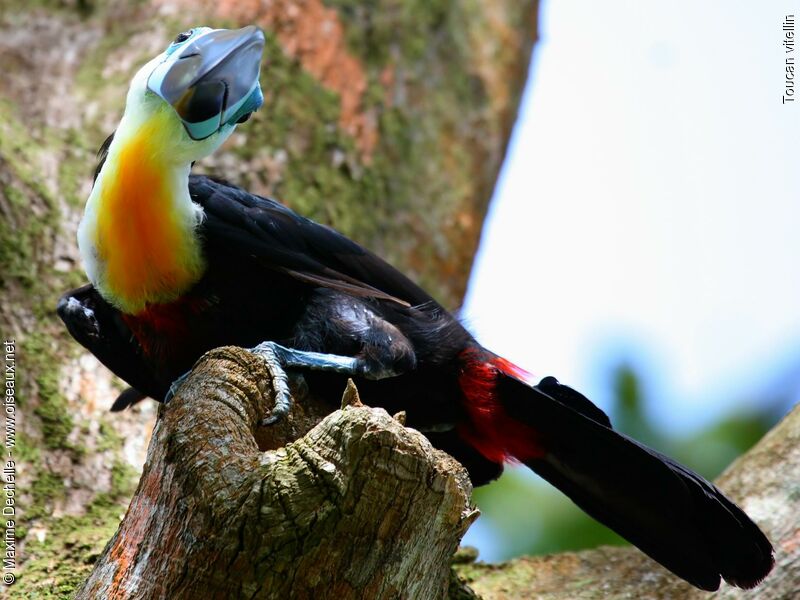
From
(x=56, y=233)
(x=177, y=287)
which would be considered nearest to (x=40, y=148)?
(x=56, y=233)

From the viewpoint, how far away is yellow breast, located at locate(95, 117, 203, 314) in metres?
3.51

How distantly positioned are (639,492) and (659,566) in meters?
0.32

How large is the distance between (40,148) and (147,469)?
2.48 meters

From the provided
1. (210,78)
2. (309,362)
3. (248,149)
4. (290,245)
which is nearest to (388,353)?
(309,362)

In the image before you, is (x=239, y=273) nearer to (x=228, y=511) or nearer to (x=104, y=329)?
(x=104, y=329)

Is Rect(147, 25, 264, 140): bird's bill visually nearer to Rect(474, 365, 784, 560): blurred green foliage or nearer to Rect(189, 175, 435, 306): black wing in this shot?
Rect(189, 175, 435, 306): black wing

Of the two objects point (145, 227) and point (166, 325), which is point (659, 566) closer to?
point (166, 325)

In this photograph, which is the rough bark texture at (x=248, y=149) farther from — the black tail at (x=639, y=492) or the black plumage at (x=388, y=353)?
the black tail at (x=639, y=492)

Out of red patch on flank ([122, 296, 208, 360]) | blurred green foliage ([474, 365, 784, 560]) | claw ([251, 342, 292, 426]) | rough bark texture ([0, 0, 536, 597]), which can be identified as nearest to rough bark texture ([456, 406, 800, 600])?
claw ([251, 342, 292, 426])

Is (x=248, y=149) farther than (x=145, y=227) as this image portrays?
Yes

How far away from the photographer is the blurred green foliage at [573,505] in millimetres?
6281

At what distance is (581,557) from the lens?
12.1 ft

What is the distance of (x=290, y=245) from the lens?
3678 millimetres

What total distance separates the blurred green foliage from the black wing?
2685 mm
